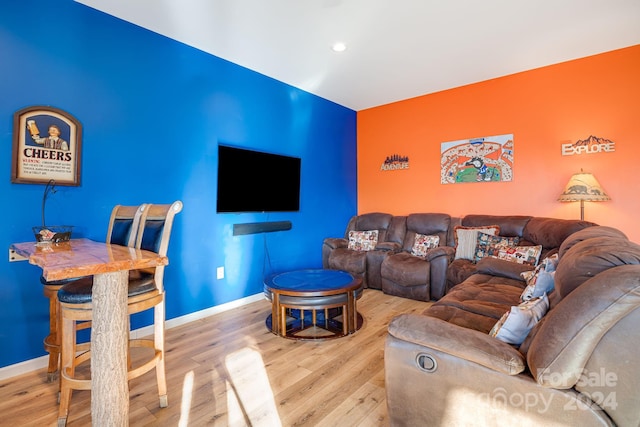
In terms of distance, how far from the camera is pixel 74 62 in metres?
2.32

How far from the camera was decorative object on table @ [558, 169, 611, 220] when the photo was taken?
9.81 ft

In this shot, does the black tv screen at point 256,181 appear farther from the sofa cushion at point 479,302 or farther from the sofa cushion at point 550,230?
the sofa cushion at point 550,230

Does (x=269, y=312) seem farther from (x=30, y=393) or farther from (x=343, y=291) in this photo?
(x=30, y=393)

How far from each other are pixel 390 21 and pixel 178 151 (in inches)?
90.8

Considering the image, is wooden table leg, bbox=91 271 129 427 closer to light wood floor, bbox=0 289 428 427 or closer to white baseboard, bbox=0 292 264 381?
light wood floor, bbox=0 289 428 427

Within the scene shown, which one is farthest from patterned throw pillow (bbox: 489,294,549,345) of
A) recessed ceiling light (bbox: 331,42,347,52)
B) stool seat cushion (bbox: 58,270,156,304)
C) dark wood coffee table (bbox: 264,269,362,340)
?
recessed ceiling light (bbox: 331,42,347,52)

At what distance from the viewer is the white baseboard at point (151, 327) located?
6.80 ft

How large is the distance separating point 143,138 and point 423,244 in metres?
3.43

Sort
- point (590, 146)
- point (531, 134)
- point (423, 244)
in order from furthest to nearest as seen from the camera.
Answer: point (423, 244) → point (531, 134) → point (590, 146)

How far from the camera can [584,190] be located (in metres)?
3.04

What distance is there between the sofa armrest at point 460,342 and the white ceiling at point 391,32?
2.41 metres

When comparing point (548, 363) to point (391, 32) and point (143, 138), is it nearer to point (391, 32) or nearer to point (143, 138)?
point (391, 32)

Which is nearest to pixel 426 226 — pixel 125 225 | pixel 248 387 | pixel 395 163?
pixel 395 163

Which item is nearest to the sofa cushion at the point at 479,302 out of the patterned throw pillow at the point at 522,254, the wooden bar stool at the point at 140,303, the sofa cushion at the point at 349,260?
the patterned throw pillow at the point at 522,254
